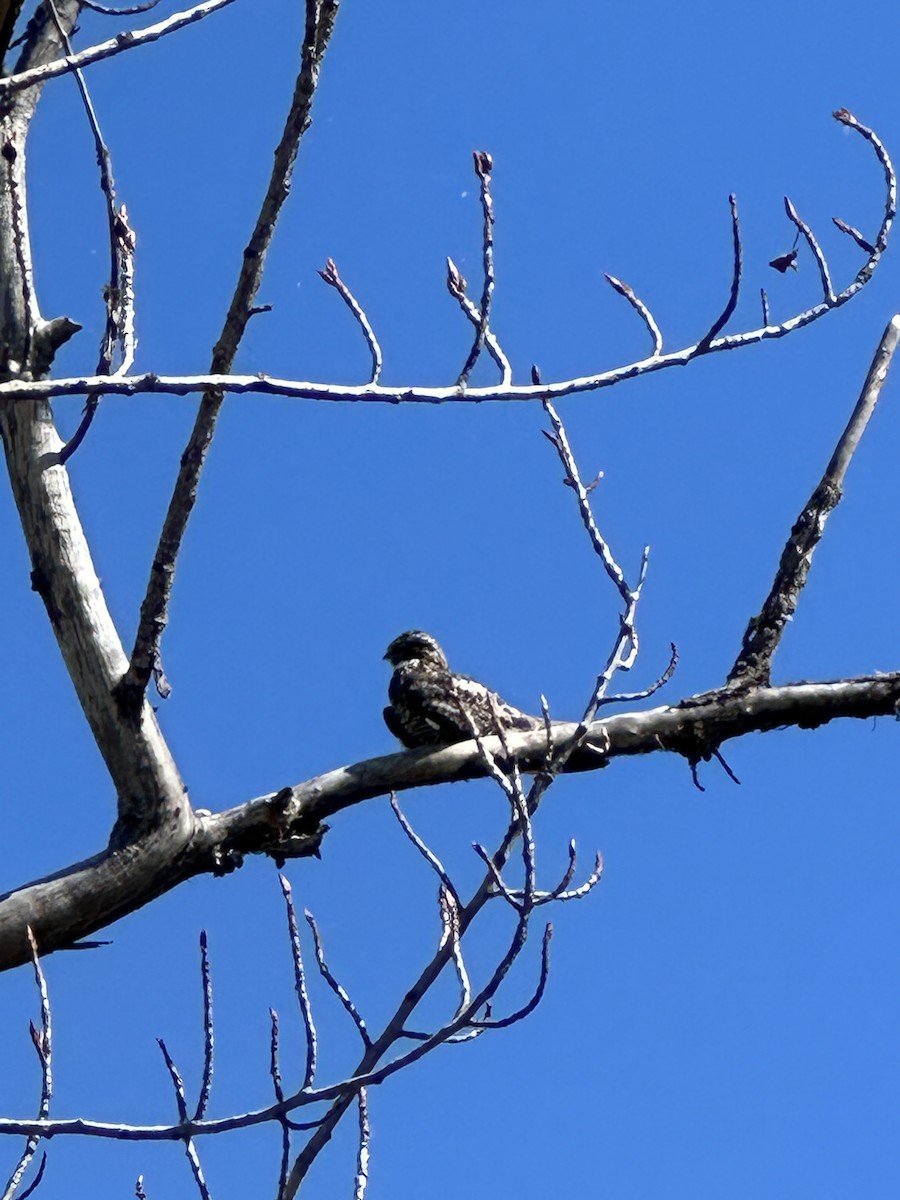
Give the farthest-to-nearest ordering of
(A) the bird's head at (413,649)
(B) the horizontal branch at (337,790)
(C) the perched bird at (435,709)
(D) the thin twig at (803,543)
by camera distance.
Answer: (A) the bird's head at (413,649), (C) the perched bird at (435,709), (D) the thin twig at (803,543), (B) the horizontal branch at (337,790)

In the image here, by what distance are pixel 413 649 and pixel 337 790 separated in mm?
3012

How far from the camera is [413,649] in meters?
8.55

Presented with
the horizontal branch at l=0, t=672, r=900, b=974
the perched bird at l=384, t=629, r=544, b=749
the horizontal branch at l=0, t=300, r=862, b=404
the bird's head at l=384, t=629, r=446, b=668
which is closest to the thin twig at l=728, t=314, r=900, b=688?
the horizontal branch at l=0, t=672, r=900, b=974

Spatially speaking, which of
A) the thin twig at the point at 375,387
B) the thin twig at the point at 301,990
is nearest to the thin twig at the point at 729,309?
the thin twig at the point at 375,387

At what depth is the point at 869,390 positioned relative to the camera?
6082mm

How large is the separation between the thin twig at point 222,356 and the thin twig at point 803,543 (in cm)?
199

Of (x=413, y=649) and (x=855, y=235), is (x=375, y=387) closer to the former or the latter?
(x=855, y=235)

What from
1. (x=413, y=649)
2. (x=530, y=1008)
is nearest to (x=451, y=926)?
(x=530, y=1008)

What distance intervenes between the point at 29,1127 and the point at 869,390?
156 inches

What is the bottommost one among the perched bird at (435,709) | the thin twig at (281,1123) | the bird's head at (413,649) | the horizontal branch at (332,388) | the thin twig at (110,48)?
the thin twig at (281,1123)

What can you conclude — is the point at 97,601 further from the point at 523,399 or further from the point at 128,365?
the point at 523,399

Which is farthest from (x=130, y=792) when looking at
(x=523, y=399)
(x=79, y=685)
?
(x=523, y=399)

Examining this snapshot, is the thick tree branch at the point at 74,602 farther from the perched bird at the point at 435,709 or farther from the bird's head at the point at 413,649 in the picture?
the bird's head at the point at 413,649

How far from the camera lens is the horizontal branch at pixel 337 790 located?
525 cm
